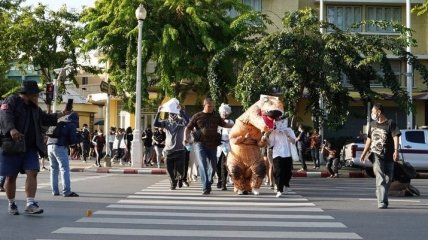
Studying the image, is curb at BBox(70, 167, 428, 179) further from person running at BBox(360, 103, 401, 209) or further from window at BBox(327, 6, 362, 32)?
window at BBox(327, 6, 362, 32)

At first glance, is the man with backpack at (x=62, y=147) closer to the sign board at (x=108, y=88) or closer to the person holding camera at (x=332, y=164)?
the person holding camera at (x=332, y=164)

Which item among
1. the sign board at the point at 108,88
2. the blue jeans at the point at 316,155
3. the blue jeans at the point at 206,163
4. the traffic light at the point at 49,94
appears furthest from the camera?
the sign board at the point at 108,88

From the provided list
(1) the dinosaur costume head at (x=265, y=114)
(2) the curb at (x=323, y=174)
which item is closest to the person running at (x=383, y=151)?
(1) the dinosaur costume head at (x=265, y=114)

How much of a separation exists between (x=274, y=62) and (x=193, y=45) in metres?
5.38

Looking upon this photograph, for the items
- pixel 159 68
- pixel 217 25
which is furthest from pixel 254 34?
pixel 159 68

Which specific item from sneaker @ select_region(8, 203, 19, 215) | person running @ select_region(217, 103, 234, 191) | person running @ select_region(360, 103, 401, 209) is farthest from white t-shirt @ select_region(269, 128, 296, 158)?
sneaker @ select_region(8, 203, 19, 215)

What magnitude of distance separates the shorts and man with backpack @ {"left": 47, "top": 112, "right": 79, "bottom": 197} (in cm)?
297

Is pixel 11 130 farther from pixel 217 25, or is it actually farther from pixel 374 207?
pixel 217 25

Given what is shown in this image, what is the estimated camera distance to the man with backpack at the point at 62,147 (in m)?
12.7

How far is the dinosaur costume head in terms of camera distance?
42.1ft

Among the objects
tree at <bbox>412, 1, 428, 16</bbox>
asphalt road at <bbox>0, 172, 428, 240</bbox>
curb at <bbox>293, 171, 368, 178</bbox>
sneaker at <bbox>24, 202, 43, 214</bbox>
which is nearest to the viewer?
asphalt road at <bbox>0, 172, 428, 240</bbox>

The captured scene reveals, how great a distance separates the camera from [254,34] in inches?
988

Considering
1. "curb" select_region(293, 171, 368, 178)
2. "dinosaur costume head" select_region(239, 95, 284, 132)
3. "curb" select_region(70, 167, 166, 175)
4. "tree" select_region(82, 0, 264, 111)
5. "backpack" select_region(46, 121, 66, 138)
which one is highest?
"tree" select_region(82, 0, 264, 111)

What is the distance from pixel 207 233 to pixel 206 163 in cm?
531
